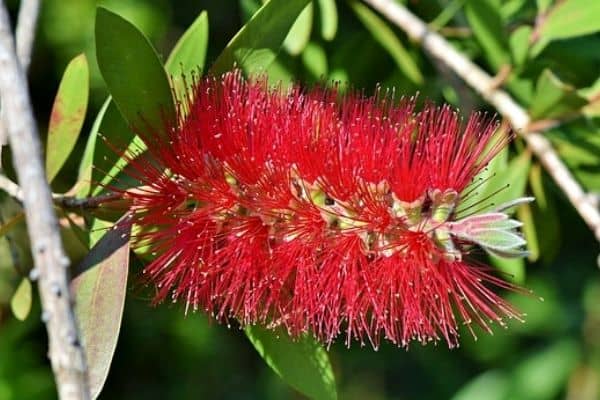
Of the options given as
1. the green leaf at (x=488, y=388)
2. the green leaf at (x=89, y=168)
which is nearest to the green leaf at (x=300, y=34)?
the green leaf at (x=89, y=168)

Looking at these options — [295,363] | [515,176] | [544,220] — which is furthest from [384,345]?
[295,363]

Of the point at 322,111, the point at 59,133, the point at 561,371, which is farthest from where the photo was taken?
the point at 561,371

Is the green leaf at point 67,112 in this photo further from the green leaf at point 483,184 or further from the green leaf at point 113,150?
the green leaf at point 483,184

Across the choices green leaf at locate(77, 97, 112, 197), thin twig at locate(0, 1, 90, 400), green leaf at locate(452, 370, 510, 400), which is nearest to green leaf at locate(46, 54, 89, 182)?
green leaf at locate(77, 97, 112, 197)

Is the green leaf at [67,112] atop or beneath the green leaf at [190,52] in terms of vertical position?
beneath

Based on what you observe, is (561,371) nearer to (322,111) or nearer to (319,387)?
(319,387)

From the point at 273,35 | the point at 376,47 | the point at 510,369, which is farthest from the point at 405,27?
the point at 510,369
